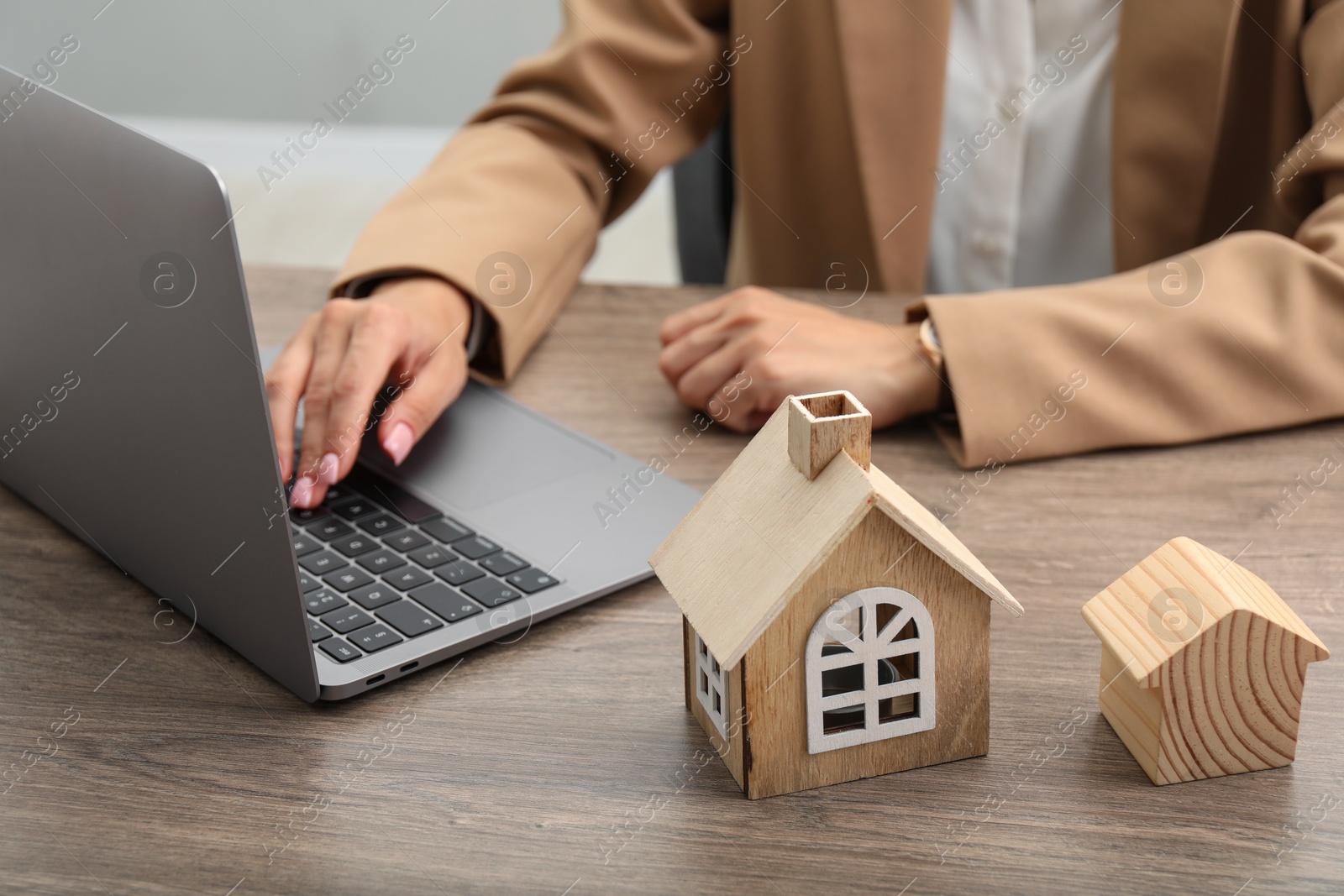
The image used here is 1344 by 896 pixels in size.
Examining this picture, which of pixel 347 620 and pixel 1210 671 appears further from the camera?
pixel 347 620

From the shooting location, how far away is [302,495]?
757mm

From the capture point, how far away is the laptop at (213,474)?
0.50m

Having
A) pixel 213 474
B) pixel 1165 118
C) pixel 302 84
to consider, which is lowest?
pixel 302 84

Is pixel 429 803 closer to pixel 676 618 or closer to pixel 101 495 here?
pixel 676 618

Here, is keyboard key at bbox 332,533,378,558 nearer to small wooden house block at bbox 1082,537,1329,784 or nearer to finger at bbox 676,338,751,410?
finger at bbox 676,338,751,410

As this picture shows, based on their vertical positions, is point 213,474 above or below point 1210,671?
above

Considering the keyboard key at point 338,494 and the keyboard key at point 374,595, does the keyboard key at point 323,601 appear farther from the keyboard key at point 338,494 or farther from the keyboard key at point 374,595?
the keyboard key at point 338,494

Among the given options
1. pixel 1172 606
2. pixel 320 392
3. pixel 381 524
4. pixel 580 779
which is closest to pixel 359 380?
pixel 320 392

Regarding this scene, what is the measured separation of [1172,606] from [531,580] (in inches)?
13.7

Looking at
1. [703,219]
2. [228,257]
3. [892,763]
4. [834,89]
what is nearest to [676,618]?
[892,763]

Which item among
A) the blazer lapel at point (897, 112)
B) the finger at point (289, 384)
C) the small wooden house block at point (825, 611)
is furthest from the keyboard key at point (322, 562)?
the blazer lapel at point (897, 112)

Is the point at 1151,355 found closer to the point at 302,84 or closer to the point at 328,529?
the point at 328,529

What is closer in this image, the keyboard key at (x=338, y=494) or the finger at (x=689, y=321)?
the keyboard key at (x=338, y=494)

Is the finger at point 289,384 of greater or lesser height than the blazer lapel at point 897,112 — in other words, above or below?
above
